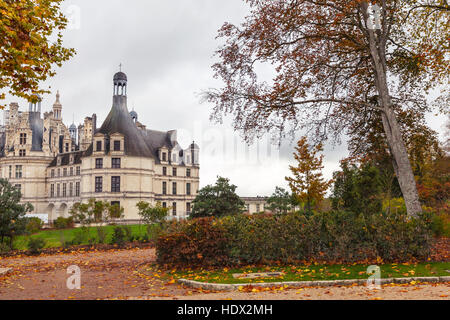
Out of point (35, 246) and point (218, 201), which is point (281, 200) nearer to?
point (218, 201)

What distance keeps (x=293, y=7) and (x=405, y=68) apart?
19.9 ft

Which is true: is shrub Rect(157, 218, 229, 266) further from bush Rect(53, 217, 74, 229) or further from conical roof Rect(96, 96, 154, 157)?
conical roof Rect(96, 96, 154, 157)

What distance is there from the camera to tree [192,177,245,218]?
2242cm

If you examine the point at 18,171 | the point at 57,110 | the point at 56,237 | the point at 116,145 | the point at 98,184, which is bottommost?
the point at 56,237

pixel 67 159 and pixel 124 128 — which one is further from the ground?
pixel 124 128

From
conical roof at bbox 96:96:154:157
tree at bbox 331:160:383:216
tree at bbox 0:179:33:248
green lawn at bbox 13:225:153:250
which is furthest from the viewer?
conical roof at bbox 96:96:154:157

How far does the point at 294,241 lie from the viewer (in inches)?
472

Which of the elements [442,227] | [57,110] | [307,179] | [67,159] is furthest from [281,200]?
[57,110]

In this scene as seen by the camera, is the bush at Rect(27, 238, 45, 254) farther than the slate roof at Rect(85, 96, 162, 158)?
No

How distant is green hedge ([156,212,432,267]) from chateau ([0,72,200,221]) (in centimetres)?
3851

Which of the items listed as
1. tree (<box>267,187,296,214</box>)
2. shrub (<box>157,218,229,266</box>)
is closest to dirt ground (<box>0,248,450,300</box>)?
shrub (<box>157,218,229,266</box>)

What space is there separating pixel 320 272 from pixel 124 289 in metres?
5.06

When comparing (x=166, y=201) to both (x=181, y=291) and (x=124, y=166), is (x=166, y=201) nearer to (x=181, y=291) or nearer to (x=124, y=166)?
(x=124, y=166)
